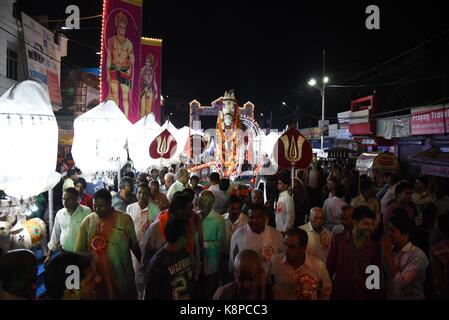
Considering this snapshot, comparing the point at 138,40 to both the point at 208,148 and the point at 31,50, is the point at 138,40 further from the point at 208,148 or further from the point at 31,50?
the point at 208,148

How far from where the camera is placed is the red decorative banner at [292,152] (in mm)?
7289

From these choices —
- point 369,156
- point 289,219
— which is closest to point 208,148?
point 369,156

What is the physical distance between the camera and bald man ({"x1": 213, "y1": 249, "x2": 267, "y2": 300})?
2.74m

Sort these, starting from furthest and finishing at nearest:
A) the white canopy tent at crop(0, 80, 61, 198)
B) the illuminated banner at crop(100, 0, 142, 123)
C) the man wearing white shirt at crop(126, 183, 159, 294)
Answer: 1. the illuminated banner at crop(100, 0, 142, 123)
2. the man wearing white shirt at crop(126, 183, 159, 294)
3. the white canopy tent at crop(0, 80, 61, 198)

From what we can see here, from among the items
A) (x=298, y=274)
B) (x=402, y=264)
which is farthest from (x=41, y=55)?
(x=402, y=264)

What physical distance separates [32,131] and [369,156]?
41.5ft

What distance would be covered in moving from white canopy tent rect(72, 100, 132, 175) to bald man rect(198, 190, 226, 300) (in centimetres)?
270

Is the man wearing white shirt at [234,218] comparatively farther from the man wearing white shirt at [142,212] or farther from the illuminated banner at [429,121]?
the illuminated banner at [429,121]

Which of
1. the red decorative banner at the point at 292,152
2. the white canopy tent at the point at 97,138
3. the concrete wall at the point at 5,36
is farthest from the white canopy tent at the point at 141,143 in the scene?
the concrete wall at the point at 5,36

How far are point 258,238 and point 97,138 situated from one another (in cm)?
402

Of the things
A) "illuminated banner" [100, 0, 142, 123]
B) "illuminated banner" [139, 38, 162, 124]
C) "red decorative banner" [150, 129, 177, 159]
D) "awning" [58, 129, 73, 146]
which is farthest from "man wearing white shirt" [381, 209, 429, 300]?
"awning" [58, 129, 73, 146]

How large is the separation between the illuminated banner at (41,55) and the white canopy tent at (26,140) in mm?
9438

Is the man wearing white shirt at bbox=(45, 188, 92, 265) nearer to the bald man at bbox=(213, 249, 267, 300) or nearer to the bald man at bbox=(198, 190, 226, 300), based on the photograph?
the bald man at bbox=(198, 190, 226, 300)

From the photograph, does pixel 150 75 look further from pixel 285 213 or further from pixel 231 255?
pixel 231 255
